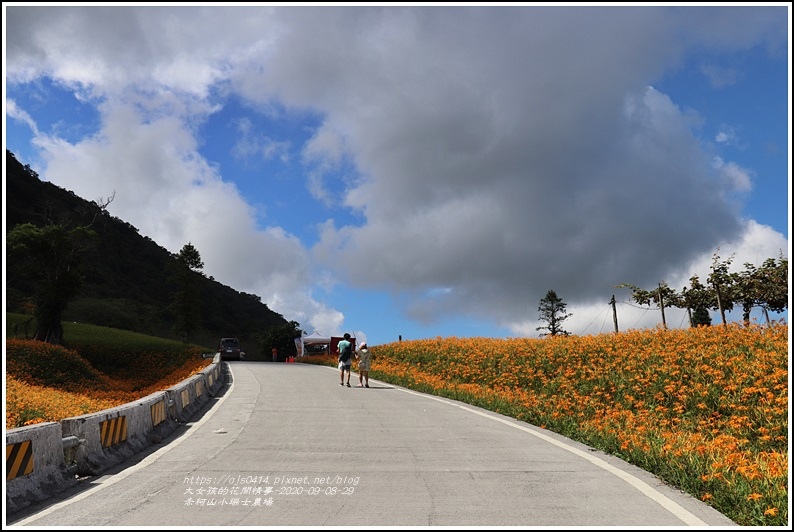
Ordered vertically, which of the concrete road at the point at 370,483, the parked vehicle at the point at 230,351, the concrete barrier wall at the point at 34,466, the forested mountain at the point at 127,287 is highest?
the forested mountain at the point at 127,287

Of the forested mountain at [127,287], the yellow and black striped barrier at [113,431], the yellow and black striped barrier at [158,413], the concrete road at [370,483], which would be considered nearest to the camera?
the concrete road at [370,483]

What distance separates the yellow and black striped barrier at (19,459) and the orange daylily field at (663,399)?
281 inches

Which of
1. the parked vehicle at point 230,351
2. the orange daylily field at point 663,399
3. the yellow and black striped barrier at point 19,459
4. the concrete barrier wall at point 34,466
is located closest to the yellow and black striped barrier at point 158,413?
the concrete barrier wall at point 34,466

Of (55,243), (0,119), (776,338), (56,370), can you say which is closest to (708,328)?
(776,338)

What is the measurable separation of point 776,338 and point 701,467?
29.7ft

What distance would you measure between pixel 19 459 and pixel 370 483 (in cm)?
377

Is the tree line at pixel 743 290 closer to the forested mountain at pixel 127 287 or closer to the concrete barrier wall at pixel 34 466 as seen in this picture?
the concrete barrier wall at pixel 34 466

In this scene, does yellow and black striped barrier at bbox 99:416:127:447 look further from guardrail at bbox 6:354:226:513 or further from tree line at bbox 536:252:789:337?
tree line at bbox 536:252:789:337

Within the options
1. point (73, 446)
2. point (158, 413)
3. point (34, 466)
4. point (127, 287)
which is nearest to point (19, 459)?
point (34, 466)

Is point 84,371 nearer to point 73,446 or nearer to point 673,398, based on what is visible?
point 73,446

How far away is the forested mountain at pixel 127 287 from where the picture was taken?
69.7 meters

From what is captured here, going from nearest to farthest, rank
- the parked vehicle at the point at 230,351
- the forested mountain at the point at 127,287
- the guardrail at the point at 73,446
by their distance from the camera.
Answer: the guardrail at the point at 73,446, the parked vehicle at the point at 230,351, the forested mountain at the point at 127,287

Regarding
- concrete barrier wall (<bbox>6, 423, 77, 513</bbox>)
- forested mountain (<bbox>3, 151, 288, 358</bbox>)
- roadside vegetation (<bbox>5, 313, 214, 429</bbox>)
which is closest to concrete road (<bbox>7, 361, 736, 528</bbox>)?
concrete barrier wall (<bbox>6, 423, 77, 513</bbox>)

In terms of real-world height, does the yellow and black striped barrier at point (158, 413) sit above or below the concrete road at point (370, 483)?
above
